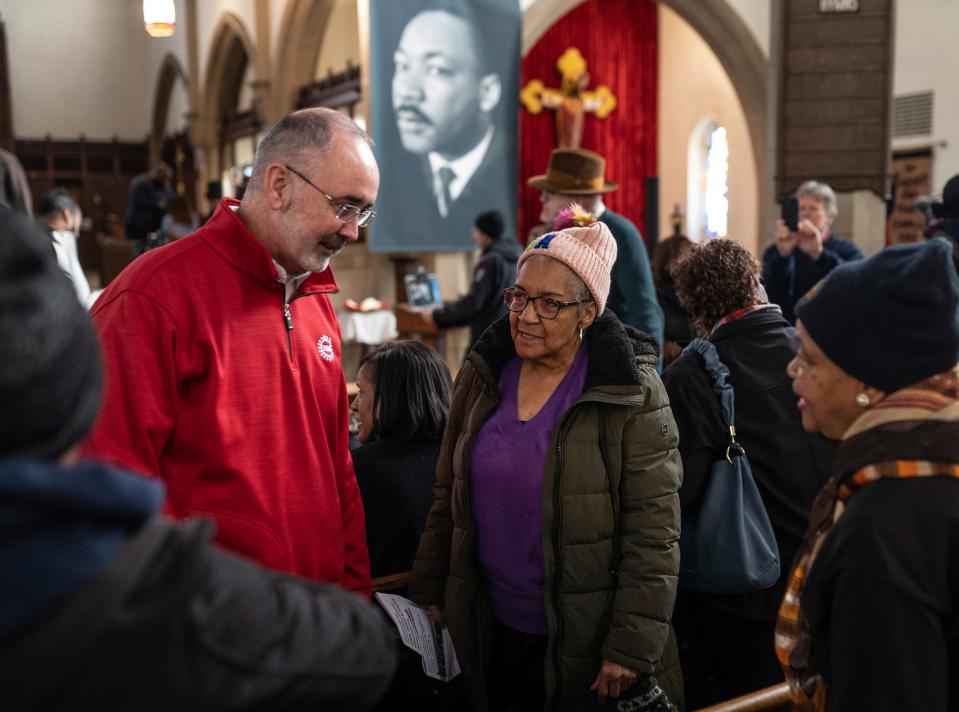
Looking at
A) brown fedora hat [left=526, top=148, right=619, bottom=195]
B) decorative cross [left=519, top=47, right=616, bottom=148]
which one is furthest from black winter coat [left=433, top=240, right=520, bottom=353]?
decorative cross [left=519, top=47, right=616, bottom=148]

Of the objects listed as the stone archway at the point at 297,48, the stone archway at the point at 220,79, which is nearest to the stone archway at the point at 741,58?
the stone archway at the point at 297,48

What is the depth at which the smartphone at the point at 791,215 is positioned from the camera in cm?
428

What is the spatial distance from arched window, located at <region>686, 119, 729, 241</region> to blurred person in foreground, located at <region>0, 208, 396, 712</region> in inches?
501

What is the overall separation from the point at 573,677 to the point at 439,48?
20.9 ft

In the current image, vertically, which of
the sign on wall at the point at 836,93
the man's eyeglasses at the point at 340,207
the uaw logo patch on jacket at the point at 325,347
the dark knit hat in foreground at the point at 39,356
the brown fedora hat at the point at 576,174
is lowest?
the uaw logo patch on jacket at the point at 325,347

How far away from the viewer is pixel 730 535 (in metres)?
2.19

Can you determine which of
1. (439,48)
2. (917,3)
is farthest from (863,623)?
(917,3)

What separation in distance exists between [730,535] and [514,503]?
0.54 meters

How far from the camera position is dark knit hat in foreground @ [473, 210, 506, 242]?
221 inches

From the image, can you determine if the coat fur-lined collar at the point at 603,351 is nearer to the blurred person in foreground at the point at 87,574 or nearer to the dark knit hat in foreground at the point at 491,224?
the blurred person in foreground at the point at 87,574

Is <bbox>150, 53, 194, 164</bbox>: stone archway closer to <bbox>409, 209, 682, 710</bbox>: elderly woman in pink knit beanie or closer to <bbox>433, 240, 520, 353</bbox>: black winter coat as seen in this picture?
<bbox>433, 240, 520, 353</bbox>: black winter coat

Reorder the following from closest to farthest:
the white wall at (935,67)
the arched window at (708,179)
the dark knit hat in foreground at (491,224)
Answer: the dark knit hat in foreground at (491,224)
the white wall at (935,67)
the arched window at (708,179)

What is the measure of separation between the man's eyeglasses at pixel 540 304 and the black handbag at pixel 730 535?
0.49m

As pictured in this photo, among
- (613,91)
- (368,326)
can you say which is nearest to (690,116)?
(613,91)
